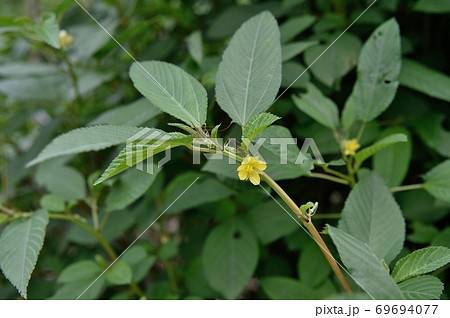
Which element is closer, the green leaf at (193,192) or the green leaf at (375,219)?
the green leaf at (375,219)

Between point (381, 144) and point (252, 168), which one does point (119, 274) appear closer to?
point (252, 168)

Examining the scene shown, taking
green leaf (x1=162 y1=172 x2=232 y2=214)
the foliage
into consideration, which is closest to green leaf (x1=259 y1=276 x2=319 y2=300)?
the foliage

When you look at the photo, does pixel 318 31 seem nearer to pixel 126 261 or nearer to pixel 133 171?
pixel 133 171

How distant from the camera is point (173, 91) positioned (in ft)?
1.58

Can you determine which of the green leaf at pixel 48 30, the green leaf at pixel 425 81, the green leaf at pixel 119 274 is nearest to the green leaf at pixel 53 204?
the green leaf at pixel 119 274

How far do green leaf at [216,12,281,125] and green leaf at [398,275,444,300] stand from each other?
25cm

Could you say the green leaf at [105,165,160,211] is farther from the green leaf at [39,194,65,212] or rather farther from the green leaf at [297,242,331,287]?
the green leaf at [297,242,331,287]

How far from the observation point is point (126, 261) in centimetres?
68

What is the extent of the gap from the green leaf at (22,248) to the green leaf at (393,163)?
0.52 metres

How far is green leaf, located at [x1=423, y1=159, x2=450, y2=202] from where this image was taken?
1.92 ft

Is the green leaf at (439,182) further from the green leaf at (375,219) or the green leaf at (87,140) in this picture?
the green leaf at (87,140)

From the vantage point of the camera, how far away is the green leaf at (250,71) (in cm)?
50

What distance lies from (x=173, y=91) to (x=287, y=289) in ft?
1.28

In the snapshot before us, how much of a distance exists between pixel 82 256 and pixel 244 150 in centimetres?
64
